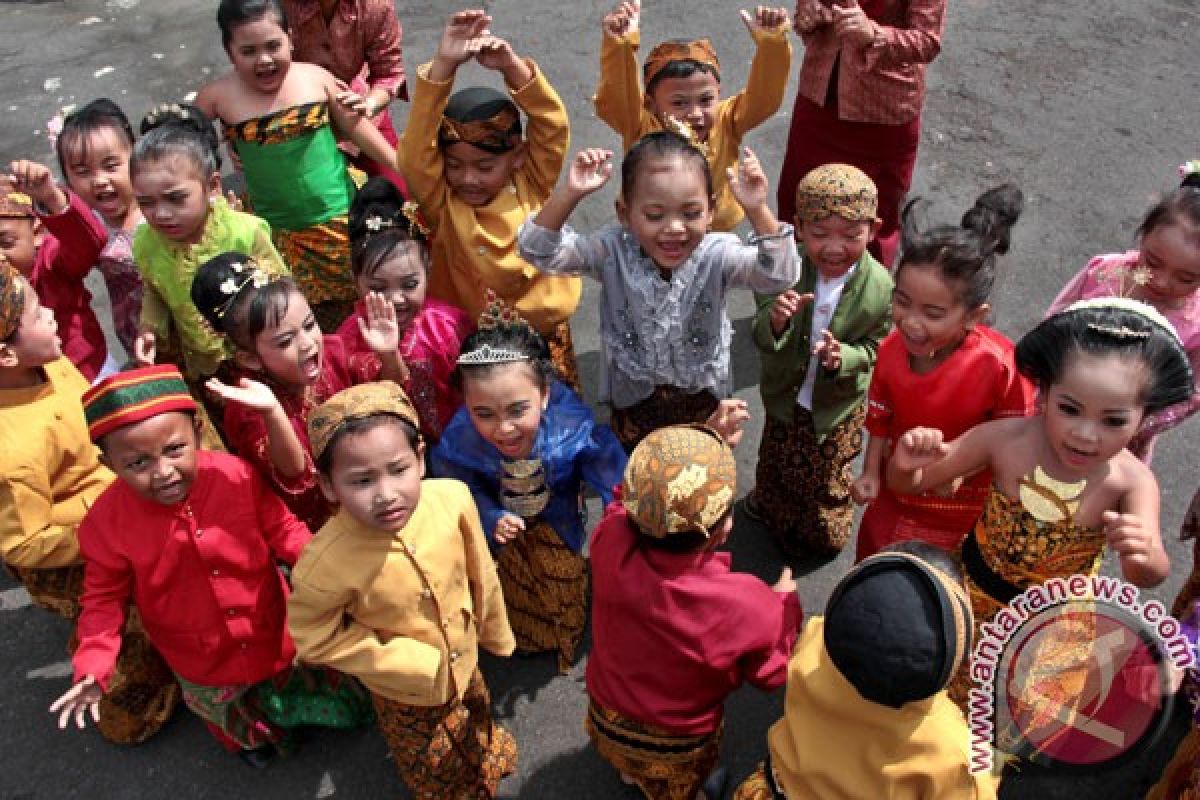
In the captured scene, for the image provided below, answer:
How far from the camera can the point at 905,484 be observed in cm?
281

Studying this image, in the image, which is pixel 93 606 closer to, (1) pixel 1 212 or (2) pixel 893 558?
(1) pixel 1 212

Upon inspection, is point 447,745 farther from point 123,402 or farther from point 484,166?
point 484,166

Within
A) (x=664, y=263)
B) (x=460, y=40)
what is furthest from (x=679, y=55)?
(x=664, y=263)

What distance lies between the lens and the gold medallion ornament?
2471mm

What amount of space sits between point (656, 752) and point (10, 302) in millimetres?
2467

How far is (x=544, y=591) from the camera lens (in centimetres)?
348

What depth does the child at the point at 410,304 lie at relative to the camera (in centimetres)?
338

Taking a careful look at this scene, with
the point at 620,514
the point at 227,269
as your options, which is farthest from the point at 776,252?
A: the point at 227,269

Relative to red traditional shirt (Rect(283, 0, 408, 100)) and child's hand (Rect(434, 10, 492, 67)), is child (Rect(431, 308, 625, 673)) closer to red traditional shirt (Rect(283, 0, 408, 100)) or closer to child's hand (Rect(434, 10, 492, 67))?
child's hand (Rect(434, 10, 492, 67))

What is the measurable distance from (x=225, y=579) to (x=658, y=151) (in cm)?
194

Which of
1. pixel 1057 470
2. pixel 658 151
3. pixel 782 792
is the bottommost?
pixel 782 792

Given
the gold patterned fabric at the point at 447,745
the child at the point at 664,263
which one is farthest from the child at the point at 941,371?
the gold patterned fabric at the point at 447,745

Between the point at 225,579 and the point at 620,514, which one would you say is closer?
the point at 620,514

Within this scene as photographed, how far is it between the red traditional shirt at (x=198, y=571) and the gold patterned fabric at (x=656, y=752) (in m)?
1.12
